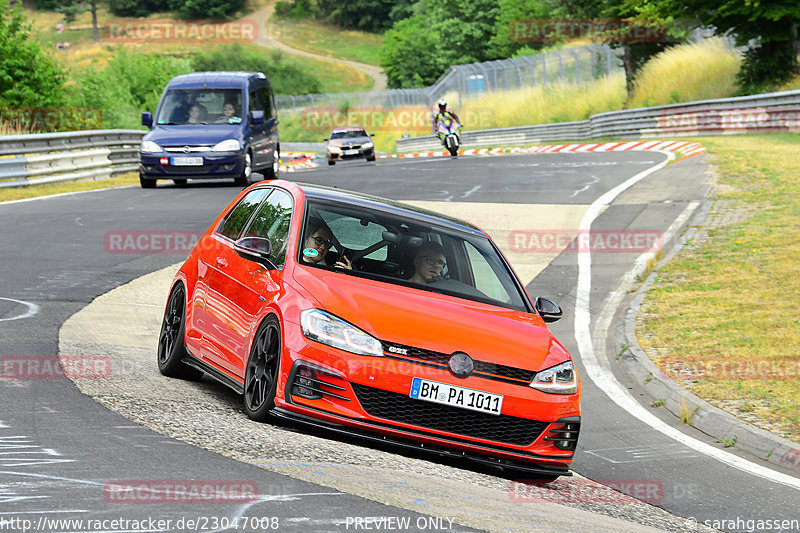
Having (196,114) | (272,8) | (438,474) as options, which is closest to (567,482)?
(438,474)

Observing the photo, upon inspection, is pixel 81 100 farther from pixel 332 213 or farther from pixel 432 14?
pixel 432 14

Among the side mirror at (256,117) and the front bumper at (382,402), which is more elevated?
the side mirror at (256,117)

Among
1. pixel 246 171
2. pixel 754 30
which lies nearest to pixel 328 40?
pixel 754 30

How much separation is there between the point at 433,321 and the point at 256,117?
1867 centimetres

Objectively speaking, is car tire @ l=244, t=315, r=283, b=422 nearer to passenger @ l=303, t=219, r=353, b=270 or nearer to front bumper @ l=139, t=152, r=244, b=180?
passenger @ l=303, t=219, r=353, b=270

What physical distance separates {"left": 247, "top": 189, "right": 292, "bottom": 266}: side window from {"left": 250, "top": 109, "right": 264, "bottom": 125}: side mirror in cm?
1670

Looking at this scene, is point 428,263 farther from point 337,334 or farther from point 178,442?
point 178,442

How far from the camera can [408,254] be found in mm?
7707

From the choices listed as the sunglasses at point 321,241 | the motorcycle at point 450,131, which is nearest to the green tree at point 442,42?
the motorcycle at point 450,131

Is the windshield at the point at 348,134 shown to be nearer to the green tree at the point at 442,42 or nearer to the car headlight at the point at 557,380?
the car headlight at the point at 557,380

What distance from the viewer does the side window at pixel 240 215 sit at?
8.53 m

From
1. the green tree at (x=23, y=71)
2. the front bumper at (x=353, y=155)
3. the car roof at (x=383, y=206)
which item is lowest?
the front bumper at (x=353, y=155)

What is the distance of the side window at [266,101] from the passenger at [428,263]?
63.0ft

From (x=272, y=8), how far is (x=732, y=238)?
161 m
